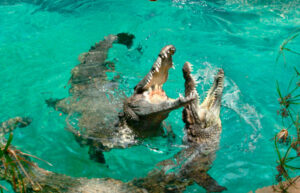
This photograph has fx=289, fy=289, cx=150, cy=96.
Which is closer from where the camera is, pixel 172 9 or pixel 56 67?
pixel 56 67

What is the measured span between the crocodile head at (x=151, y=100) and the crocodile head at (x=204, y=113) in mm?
311

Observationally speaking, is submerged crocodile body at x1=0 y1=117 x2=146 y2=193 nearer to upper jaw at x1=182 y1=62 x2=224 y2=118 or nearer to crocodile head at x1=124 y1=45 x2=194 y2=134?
crocodile head at x1=124 y1=45 x2=194 y2=134

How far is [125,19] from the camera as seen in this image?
26.7ft

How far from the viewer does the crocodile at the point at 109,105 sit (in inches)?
161

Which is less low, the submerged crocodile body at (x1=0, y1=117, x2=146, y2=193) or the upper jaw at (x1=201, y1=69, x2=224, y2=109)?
the upper jaw at (x1=201, y1=69, x2=224, y2=109)

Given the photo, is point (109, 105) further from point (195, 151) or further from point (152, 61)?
point (195, 151)

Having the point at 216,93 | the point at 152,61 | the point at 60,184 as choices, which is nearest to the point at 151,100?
the point at 216,93

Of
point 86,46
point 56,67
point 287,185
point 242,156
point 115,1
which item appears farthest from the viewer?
point 115,1

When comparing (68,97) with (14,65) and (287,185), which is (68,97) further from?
(287,185)

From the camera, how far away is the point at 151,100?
4.20 m

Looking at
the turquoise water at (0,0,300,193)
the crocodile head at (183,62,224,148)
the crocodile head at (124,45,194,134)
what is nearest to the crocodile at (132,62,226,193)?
the crocodile head at (183,62,224,148)

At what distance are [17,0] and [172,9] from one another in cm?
500

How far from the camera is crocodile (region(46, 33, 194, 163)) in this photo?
13.4ft

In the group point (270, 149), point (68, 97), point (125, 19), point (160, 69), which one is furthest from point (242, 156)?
point (125, 19)
